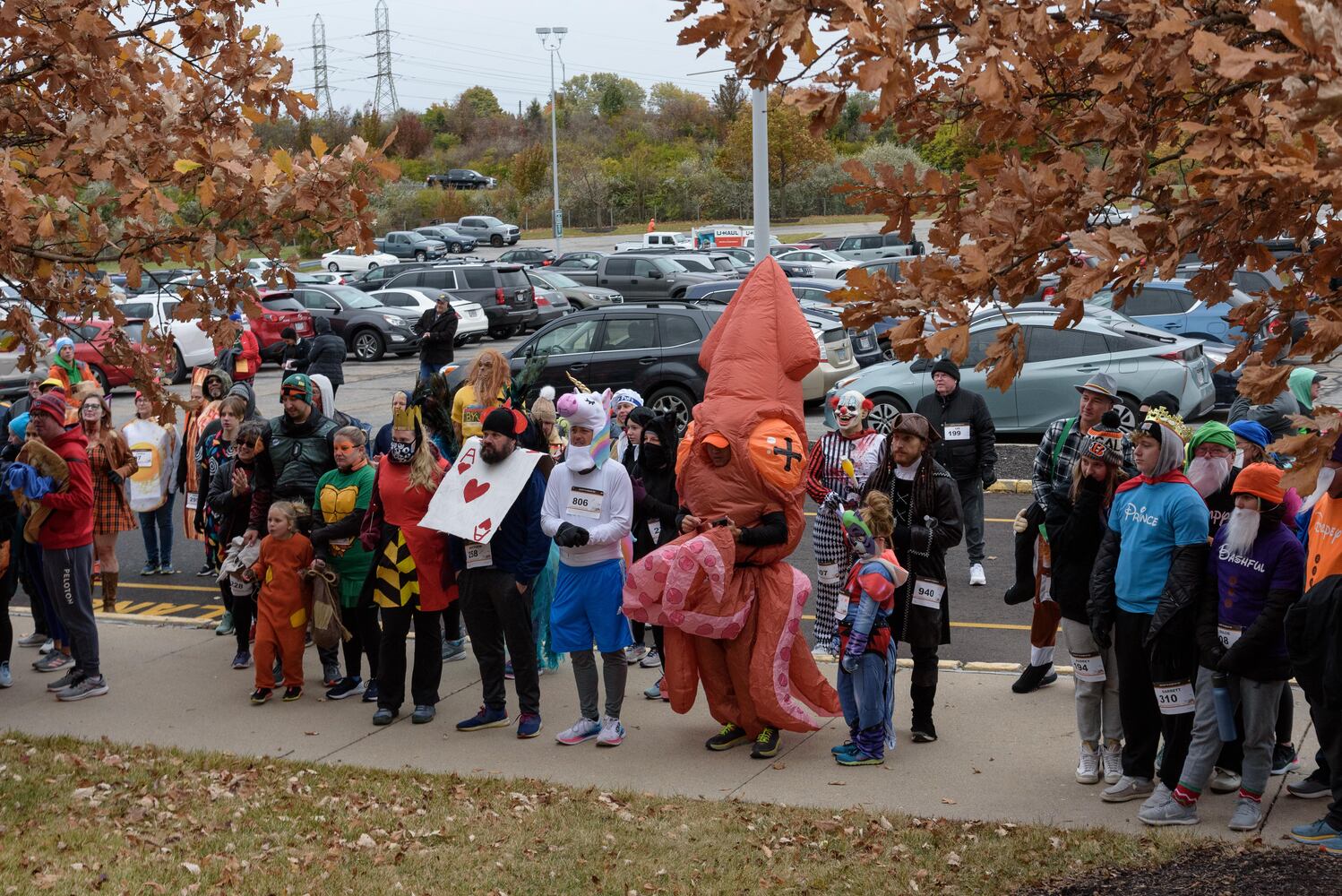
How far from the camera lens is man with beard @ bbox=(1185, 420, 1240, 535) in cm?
668

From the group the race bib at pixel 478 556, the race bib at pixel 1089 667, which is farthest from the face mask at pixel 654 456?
the race bib at pixel 1089 667

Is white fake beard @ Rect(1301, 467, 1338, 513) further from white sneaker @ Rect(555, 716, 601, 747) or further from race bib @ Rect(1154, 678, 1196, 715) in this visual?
white sneaker @ Rect(555, 716, 601, 747)

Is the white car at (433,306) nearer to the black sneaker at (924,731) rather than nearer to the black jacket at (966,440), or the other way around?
the black jacket at (966,440)

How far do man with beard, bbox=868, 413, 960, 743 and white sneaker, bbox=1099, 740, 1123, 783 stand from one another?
100 centimetres

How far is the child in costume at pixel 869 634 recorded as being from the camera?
7152mm

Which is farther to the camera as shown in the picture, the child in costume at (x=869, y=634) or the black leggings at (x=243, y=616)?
the black leggings at (x=243, y=616)

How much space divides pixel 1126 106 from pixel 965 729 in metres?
4.20

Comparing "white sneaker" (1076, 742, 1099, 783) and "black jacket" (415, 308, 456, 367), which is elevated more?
"black jacket" (415, 308, 456, 367)

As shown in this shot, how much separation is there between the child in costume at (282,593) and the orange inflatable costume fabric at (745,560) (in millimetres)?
2500

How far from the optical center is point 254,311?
6969 millimetres

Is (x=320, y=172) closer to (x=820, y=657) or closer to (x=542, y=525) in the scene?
(x=542, y=525)

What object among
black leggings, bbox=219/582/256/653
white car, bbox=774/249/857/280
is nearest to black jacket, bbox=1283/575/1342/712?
black leggings, bbox=219/582/256/653

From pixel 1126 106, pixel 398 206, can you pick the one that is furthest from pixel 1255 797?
pixel 398 206

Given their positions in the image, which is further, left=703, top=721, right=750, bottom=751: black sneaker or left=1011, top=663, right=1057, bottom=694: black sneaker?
left=1011, top=663, right=1057, bottom=694: black sneaker
